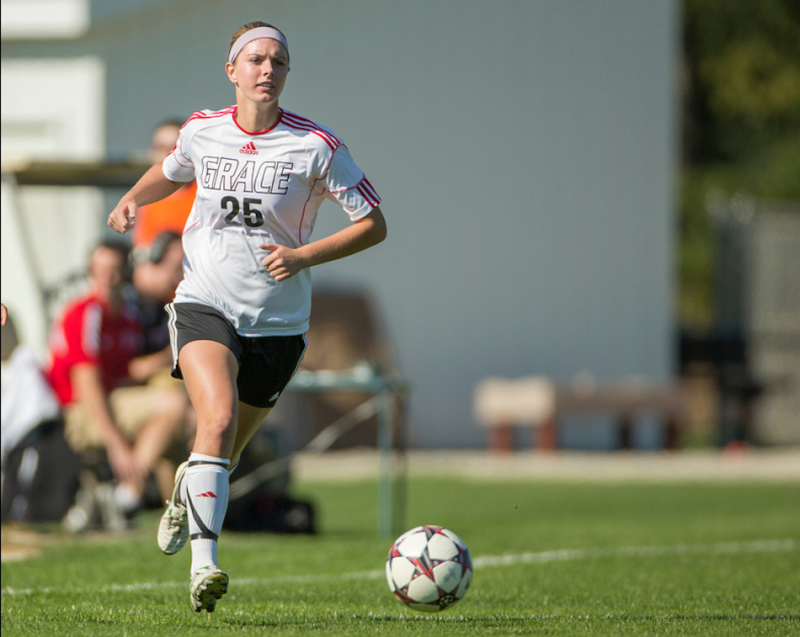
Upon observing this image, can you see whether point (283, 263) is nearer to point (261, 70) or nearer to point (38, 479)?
point (261, 70)

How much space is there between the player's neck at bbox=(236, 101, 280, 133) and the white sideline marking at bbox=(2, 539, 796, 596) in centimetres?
224

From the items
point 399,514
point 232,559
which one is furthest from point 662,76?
point 232,559

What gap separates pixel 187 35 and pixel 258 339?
14.8 metres

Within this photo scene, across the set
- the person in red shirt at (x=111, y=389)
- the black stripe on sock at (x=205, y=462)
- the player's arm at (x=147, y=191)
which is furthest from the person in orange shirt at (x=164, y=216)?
the black stripe on sock at (x=205, y=462)

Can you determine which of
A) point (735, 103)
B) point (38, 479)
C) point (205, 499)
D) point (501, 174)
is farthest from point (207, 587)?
point (735, 103)

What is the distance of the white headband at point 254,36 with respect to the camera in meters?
4.88

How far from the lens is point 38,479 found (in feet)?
26.7

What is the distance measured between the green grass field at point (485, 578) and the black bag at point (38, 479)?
0.30 metres

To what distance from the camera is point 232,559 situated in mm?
7098

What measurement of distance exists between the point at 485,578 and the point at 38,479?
335cm

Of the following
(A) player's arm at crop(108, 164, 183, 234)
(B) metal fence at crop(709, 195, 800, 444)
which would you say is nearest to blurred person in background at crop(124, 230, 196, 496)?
(A) player's arm at crop(108, 164, 183, 234)

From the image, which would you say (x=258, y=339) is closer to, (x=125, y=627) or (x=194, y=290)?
(x=194, y=290)

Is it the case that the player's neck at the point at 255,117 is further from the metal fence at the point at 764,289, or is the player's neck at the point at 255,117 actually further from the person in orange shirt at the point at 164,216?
the metal fence at the point at 764,289

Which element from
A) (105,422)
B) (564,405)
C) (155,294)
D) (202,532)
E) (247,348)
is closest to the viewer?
(202,532)
